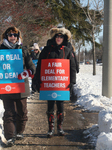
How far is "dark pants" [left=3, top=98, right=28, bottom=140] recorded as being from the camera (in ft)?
11.6

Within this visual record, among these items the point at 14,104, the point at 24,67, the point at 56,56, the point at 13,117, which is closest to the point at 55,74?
the point at 56,56

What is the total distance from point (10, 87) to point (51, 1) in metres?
16.0

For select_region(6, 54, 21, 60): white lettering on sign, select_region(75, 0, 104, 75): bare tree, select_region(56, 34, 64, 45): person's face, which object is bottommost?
select_region(6, 54, 21, 60): white lettering on sign

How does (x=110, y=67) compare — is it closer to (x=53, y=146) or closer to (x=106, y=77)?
(x=106, y=77)

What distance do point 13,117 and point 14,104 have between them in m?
0.22

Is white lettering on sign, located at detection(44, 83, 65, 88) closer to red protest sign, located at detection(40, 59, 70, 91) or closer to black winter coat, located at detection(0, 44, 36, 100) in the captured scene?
red protest sign, located at detection(40, 59, 70, 91)

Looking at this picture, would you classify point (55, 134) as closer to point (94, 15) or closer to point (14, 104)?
point (14, 104)

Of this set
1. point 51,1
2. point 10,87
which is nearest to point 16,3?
point 51,1

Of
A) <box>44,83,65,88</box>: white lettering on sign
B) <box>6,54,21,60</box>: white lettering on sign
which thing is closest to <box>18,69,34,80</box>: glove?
<box>6,54,21,60</box>: white lettering on sign

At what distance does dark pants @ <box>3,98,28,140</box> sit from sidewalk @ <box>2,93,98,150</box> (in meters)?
0.24

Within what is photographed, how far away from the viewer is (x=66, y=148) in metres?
3.43

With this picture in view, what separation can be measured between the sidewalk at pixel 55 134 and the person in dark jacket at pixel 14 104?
0.22 metres

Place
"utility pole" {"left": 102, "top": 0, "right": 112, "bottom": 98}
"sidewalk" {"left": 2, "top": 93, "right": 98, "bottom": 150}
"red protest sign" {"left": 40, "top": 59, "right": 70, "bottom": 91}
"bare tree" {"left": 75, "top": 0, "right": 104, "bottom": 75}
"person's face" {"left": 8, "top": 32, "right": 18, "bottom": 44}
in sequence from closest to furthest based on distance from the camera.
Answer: "sidewalk" {"left": 2, "top": 93, "right": 98, "bottom": 150}, "person's face" {"left": 8, "top": 32, "right": 18, "bottom": 44}, "red protest sign" {"left": 40, "top": 59, "right": 70, "bottom": 91}, "utility pole" {"left": 102, "top": 0, "right": 112, "bottom": 98}, "bare tree" {"left": 75, "top": 0, "right": 104, "bottom": 75}

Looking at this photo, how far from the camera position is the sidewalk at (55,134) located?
3.52 m
